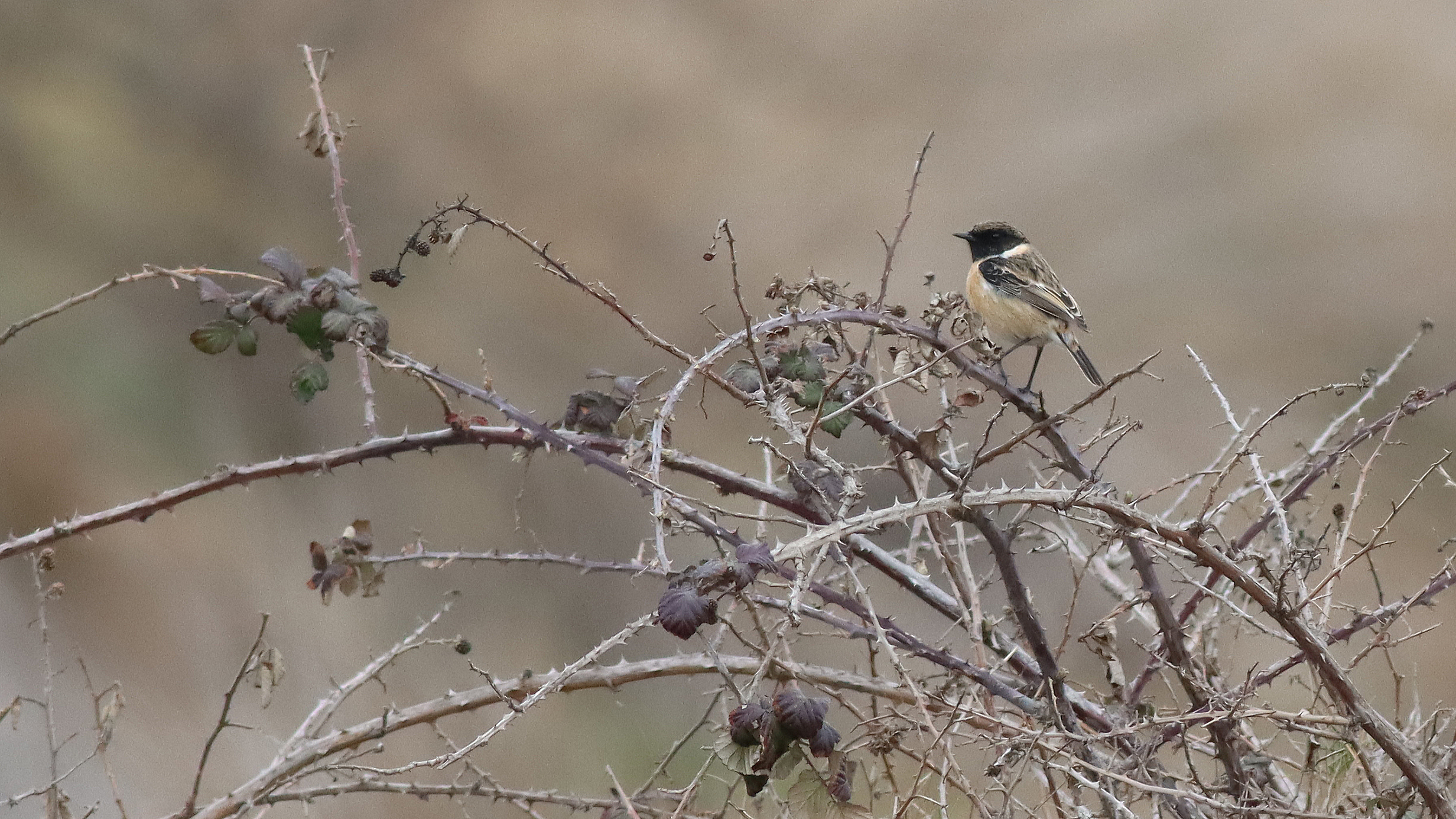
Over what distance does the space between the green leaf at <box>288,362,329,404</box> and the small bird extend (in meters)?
2.26

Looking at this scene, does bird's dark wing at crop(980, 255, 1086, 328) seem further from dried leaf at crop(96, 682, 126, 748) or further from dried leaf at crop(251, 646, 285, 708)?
dried leaf at crop(96, 682, 126, 748)

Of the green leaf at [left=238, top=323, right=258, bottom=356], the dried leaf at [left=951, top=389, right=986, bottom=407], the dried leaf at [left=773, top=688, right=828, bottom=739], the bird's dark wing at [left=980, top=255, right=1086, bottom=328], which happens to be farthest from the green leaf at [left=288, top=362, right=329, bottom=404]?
the bird's dark wing at [left=980, top=255, right=1086, bottom=328]

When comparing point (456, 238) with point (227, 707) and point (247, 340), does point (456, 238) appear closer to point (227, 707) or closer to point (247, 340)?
point (247, 340)

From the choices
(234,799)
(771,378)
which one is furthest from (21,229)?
(771,378)

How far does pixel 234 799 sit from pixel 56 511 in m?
2.41

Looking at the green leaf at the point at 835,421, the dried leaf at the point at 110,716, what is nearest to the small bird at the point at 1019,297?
the green leaf at the point at 835,421

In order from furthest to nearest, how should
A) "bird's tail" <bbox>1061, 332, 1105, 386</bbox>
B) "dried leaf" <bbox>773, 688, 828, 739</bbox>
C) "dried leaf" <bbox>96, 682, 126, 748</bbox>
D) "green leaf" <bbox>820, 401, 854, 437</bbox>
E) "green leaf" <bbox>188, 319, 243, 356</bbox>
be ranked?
1. "bird's tail" <bbox>1061, 332, 1105, 386</bbox>
2. "dried leaf" <bbox>96, 682, 126, 748</bbox>
3. "green leaf" <bbox>188, 319, 243, 356</bbox>
4. "green leaf" <bbox>820, 401, 854, 437</bbox>
5. "dried leaf" <bbox>773, 688, 828, 739</bbox>

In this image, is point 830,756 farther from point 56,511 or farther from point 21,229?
point 21,229

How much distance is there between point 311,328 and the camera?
1.70 meters

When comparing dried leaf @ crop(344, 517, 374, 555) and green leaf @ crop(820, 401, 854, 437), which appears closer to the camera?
green leaf @ crop(820, 401, 854, 437)

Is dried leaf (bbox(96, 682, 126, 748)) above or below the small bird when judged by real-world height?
below

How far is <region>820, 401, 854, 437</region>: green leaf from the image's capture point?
5.45 feet

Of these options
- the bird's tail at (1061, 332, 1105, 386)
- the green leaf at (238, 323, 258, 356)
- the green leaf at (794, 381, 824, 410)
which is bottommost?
the green leaf at (794, 381, 824, 410)

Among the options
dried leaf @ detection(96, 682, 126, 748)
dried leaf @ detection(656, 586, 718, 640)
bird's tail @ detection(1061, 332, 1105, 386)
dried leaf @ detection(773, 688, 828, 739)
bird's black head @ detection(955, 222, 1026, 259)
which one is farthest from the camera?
bird's black head @ detection(955, 222, 1026, 259)
